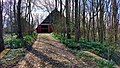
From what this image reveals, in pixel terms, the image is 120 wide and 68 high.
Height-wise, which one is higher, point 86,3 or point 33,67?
point 86,3

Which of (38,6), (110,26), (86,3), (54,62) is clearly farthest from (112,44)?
(38,6)

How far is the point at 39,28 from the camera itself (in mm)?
70250

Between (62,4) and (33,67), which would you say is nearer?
(33,67)

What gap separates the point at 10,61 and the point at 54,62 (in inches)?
86.7

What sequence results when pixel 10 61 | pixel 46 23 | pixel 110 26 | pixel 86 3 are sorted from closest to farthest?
pixel 110 26 < pixel 10 61 < pixel 86 3 < pixel 46 23

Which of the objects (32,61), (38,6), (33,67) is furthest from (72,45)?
(38,6)

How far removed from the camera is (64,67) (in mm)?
9898

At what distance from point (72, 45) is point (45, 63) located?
23.9 ft

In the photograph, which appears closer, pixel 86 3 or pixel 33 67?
pixel 33 67

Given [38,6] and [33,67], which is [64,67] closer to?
[33,67]

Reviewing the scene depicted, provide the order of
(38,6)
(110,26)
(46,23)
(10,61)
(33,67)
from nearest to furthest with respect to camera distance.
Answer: (33,67) → (110,26) → (10,61) → (38,6) → (46,23)

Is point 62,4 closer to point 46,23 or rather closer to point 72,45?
point 72,45

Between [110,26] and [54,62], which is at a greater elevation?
[110,26]

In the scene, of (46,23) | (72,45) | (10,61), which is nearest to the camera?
(10,61)
